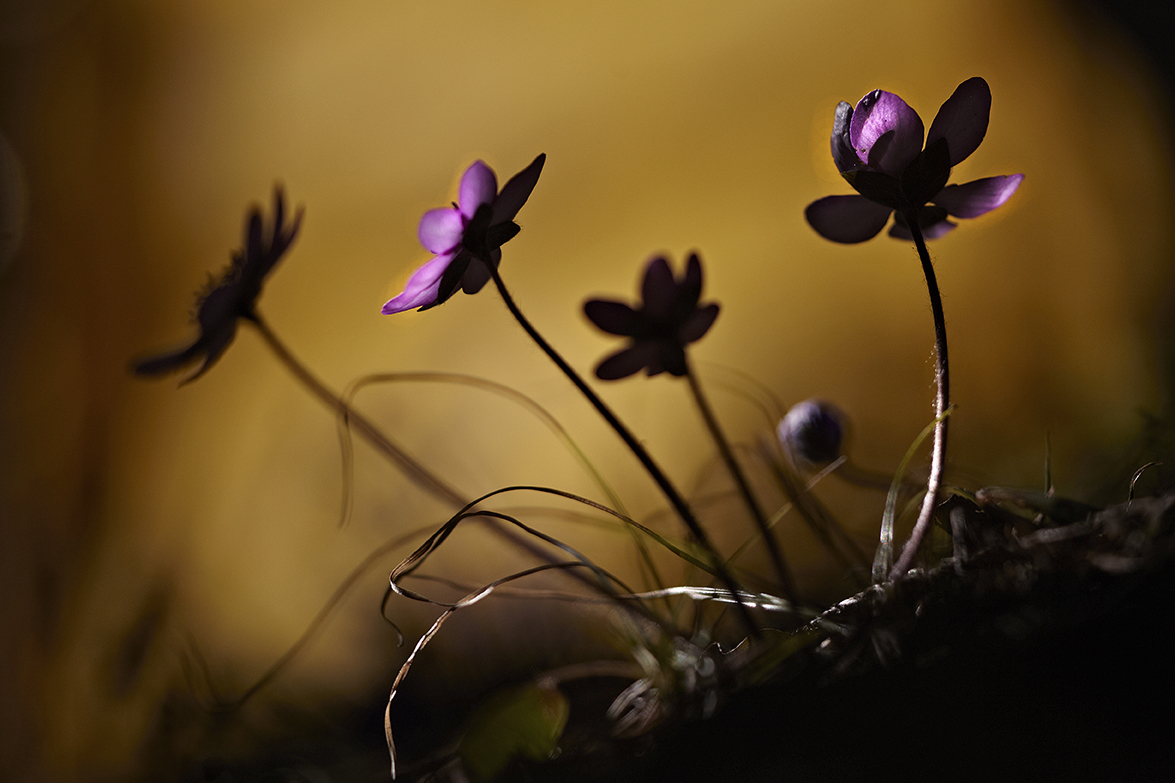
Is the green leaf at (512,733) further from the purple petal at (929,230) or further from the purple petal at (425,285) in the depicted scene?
the purple petal at (929,230)

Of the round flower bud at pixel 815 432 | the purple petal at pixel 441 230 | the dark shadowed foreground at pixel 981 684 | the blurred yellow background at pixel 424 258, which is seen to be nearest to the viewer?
the dark shadowed foreground at pixel 981 684

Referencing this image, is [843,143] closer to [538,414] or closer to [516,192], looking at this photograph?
[516,192]

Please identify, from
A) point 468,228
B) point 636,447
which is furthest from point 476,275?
point 636,447

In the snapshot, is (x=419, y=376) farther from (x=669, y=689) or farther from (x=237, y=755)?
(x=237, y=755)

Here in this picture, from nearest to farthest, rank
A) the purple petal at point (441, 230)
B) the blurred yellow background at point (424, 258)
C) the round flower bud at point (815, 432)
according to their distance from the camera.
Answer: the purple petal at point (441, 230)
the round flower bud at point (815, 432)
the blurred yellow background at point (424, 258)

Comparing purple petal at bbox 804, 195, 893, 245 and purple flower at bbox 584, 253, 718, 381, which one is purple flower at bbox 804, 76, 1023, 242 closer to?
purple petal at bbox 804, 195, 893, 245

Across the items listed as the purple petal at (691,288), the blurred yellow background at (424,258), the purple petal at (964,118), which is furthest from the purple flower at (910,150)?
the blurred yellow background at (424,258)

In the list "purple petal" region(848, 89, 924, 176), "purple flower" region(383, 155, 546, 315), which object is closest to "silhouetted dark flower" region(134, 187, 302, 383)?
"purple flower" region(383, 155, 546, 315)
